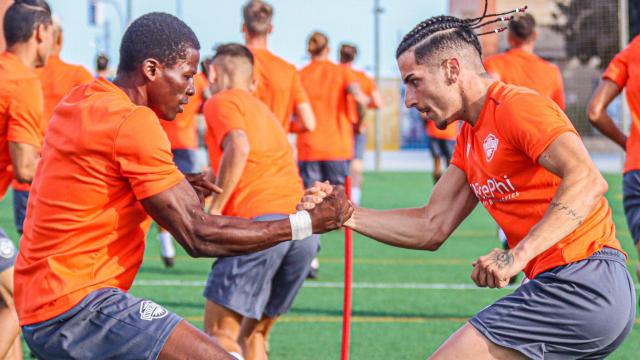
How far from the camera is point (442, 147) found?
17625 mm

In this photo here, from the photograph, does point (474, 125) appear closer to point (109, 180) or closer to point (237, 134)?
point (109, 180)

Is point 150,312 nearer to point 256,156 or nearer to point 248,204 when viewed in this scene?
point 248,204

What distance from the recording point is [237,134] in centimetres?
650

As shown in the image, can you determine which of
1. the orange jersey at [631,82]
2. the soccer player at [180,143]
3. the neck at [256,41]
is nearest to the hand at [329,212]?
the orange jersey at [631,82]

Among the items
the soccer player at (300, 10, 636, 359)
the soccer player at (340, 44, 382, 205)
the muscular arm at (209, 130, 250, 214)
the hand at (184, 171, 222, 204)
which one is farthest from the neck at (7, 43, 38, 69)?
the soccer player at (340, 44, 382, 205)

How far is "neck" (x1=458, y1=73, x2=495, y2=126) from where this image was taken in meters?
4.57

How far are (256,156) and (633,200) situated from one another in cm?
244

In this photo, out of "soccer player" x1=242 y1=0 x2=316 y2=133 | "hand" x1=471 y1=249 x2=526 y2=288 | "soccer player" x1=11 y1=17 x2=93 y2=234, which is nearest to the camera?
"hand" x1=471 y1=249 x2=526 y2=288

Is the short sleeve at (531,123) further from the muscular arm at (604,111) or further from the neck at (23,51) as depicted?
the neck at (23,51)

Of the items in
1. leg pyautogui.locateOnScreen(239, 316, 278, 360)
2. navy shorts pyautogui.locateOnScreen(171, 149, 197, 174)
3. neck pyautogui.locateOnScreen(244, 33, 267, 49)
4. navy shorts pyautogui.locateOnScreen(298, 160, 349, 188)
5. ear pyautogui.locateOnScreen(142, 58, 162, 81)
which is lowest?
navy shorts pyautogui.locateOnScreen(298, 160, 349, 188)

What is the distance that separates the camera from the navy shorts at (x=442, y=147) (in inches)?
690


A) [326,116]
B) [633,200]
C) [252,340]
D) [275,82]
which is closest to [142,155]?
[252,340]

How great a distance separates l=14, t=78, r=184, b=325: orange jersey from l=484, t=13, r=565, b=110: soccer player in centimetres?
758

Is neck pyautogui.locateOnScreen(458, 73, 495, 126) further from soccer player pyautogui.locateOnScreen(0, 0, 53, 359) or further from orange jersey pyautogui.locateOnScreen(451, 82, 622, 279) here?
soccer player pyautogui.locateOnScreen(0, 0, 53, 359)
